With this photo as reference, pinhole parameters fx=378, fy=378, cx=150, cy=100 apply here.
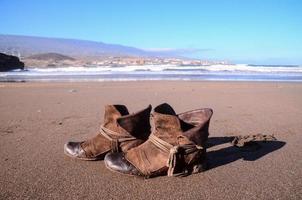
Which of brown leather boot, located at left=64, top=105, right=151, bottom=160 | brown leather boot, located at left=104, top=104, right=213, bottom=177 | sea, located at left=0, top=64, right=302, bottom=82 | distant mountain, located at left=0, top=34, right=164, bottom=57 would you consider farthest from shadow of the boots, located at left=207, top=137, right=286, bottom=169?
distant mountain, located at left=0, top=34, right=164, bottom=57

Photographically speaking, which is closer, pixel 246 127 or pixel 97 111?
pixel 246 127

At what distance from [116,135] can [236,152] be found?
100 centimetres

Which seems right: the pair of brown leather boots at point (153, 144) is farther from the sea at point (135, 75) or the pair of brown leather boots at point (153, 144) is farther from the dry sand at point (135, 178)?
the sea at point (135, 75)

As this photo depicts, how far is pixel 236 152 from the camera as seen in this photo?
3.02m

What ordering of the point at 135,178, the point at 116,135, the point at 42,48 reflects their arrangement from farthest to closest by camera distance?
the point at 42,48 < the point at 116,135 < the point at 135,178

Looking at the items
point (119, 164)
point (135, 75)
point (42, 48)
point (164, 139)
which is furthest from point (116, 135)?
point (42, 48)

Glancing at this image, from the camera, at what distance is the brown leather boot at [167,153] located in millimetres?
2357

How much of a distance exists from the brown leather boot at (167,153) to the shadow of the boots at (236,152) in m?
0.27

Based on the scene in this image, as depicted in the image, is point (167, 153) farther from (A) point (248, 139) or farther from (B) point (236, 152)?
(A) point (248, 139)

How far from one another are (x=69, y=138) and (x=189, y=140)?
5.13 ft

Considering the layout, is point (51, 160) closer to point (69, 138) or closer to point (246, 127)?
point (69, 138)

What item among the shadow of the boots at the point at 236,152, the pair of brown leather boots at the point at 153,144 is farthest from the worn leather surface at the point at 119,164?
the shadow of the boots at the point at 236,152

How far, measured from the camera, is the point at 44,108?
5.80 m

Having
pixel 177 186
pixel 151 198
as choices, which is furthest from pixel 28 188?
pixel 177 186
